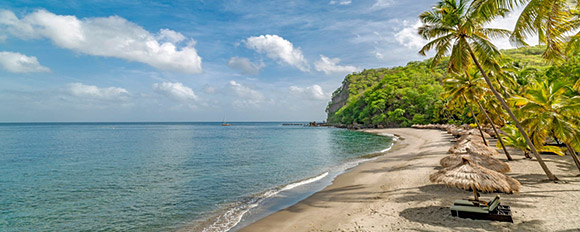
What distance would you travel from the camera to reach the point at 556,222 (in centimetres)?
775

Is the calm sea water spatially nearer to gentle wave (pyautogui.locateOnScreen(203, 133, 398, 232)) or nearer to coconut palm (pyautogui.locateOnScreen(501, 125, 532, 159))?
gentle wave (pyautogui.locateOnScreen(203, 133, 398, 232))

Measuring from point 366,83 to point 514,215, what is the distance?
464ft

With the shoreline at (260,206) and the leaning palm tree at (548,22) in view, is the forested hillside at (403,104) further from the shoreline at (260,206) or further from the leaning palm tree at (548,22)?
the leaning palm tree at (548,22)

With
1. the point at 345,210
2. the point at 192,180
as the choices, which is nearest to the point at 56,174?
Result: the point at 192,180

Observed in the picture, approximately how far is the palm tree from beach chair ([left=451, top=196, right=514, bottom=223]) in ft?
17.2

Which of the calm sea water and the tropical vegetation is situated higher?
the tropical vegetation

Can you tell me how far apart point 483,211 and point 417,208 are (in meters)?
2.12

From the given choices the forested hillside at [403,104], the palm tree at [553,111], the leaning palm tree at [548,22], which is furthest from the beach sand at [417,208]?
the forested hillside at [403,104]

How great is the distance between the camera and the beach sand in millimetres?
8031

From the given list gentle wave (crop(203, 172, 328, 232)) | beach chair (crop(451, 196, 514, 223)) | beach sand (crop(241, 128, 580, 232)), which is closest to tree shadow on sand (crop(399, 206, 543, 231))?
beach sand (crop(241, 128, 580, 232))

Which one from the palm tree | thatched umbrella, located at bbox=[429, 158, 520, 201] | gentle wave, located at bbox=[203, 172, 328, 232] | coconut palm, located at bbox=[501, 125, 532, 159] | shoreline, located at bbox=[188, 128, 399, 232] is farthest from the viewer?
coconut palm, located at bbox=[501, 125, 532, 159]

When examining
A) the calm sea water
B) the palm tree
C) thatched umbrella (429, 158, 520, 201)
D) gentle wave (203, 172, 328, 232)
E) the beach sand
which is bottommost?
the calm sea water

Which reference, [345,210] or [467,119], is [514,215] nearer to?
[345,210]

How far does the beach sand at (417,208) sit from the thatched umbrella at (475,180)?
1.88 feet
